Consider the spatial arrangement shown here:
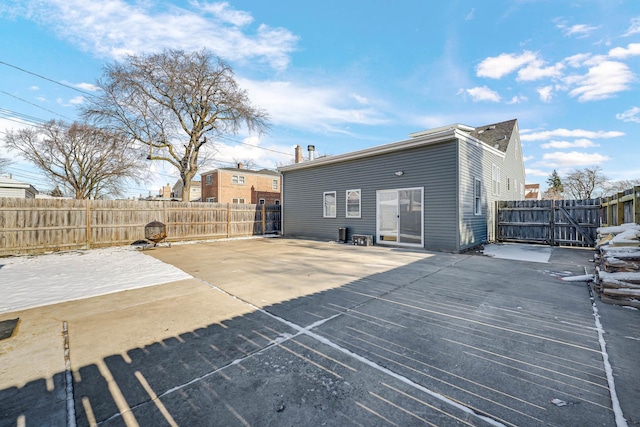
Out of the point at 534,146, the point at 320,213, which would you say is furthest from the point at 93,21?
the point at 534,146

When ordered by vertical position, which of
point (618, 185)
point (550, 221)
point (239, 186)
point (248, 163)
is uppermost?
point (248, 163)

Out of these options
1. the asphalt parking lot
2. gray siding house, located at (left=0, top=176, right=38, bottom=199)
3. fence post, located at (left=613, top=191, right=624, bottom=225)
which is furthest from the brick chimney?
fence post, located at (left=613, top=191, right=624, bottom=225)

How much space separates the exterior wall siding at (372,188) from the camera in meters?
8.59

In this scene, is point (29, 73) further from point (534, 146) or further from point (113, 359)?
point (534, 146)

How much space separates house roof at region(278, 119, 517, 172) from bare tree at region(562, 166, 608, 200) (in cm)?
1887

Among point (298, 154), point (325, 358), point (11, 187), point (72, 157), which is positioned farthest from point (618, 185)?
point (72, 157)

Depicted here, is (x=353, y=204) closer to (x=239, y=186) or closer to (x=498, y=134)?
(x=498, y=134)

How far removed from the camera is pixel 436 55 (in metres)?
11.4

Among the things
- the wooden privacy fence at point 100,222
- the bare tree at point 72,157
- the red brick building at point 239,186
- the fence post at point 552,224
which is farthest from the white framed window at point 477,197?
the bare tree at point 72,157

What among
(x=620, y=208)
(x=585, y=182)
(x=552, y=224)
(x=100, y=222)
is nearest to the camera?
(x=620, y=208)

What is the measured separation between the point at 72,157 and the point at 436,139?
29471mm

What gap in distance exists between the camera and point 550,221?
32.8ft

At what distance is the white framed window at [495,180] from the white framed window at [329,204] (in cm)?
693

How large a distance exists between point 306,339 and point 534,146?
27.2 meters
